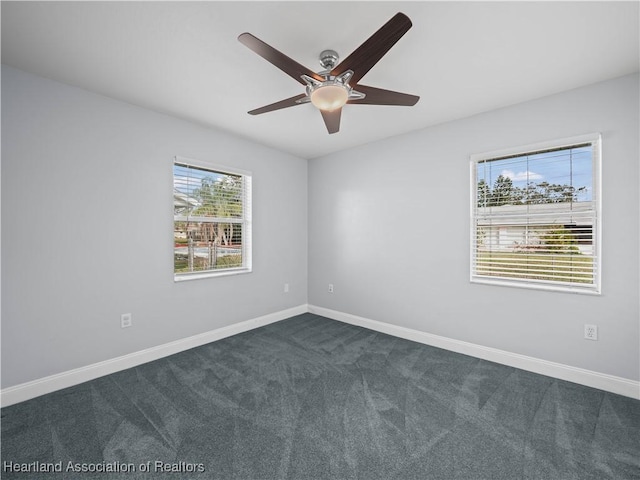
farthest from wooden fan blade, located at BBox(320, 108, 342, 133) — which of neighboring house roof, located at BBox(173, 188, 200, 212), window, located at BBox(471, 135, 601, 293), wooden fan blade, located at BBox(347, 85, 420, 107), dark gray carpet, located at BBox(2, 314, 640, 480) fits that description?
dark gray carpet, located at BBox(2, 314, 640, 480)

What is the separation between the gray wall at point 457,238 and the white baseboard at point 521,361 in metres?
0.06

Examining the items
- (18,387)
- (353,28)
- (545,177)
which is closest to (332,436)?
(18,387)

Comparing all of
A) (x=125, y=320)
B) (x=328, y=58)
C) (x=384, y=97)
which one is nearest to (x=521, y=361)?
(x=384, y=97)

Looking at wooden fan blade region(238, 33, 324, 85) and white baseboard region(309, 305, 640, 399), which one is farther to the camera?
white baseboard region(309, 305, 640, 399)

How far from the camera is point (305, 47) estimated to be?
1.89 metres

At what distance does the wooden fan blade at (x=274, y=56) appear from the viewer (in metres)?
1.38

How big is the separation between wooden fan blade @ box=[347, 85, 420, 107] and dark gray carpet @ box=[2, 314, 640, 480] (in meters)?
2.21

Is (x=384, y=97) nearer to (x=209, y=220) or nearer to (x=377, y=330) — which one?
(x=209, y=220)

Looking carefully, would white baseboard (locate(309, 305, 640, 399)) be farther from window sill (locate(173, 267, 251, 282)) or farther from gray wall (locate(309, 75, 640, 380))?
window sill (locate(173, 267, 251, 282))

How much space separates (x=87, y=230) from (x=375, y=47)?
268 cm

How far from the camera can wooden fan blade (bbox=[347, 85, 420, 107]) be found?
6.16 feet

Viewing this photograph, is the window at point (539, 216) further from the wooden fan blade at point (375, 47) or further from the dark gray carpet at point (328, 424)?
the wooden fan blade at point (375, 47)

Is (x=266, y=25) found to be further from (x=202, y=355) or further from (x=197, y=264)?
(x=202, y=355)

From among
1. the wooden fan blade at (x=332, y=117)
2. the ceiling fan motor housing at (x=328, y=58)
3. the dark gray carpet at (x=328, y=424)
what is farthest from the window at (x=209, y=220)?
the ceiling fan motor housing at (x=328, y=58)
